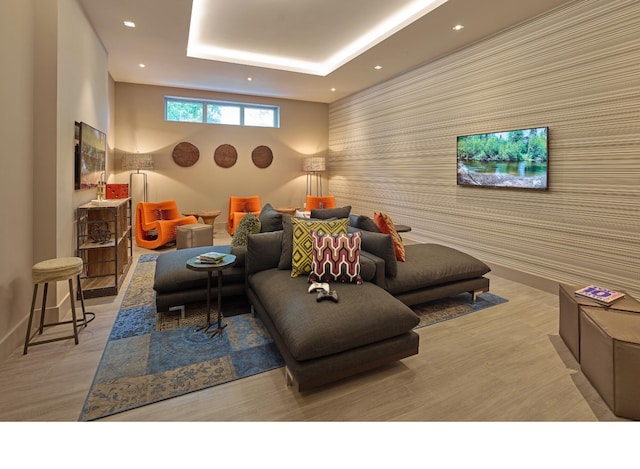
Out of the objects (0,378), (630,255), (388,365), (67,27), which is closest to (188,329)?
(0,378)

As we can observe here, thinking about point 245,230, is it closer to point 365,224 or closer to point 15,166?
point 365,224

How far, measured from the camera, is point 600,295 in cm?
239

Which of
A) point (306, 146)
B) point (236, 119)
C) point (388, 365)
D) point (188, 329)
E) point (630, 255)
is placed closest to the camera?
point (388, 365)

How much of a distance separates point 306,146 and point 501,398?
294 inches

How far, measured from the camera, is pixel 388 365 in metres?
2.31

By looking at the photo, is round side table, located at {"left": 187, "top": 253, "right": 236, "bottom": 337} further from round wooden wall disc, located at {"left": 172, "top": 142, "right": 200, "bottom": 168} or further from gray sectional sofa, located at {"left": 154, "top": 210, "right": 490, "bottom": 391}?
round wooden wall disc, located at {"left": 172, "top": 142, "right": 200, "bottom": 168}

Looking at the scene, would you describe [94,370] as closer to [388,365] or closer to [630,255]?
[388,365]

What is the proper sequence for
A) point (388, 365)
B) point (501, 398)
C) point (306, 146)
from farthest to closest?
point (306, 146)
point (388, 365)
point (501, 398)

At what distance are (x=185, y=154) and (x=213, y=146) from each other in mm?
645

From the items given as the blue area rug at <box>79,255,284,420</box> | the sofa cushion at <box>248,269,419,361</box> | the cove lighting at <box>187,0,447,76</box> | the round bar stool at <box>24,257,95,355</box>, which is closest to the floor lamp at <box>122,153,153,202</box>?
the cove lighting at <box>187,0,447,76</box>

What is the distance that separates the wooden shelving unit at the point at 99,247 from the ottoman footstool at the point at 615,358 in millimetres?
4246

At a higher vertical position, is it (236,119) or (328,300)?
(236,119)

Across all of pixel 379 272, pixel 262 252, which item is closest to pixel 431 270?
pixel 379 272

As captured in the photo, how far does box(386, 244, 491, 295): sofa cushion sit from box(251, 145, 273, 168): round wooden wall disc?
5251mm
